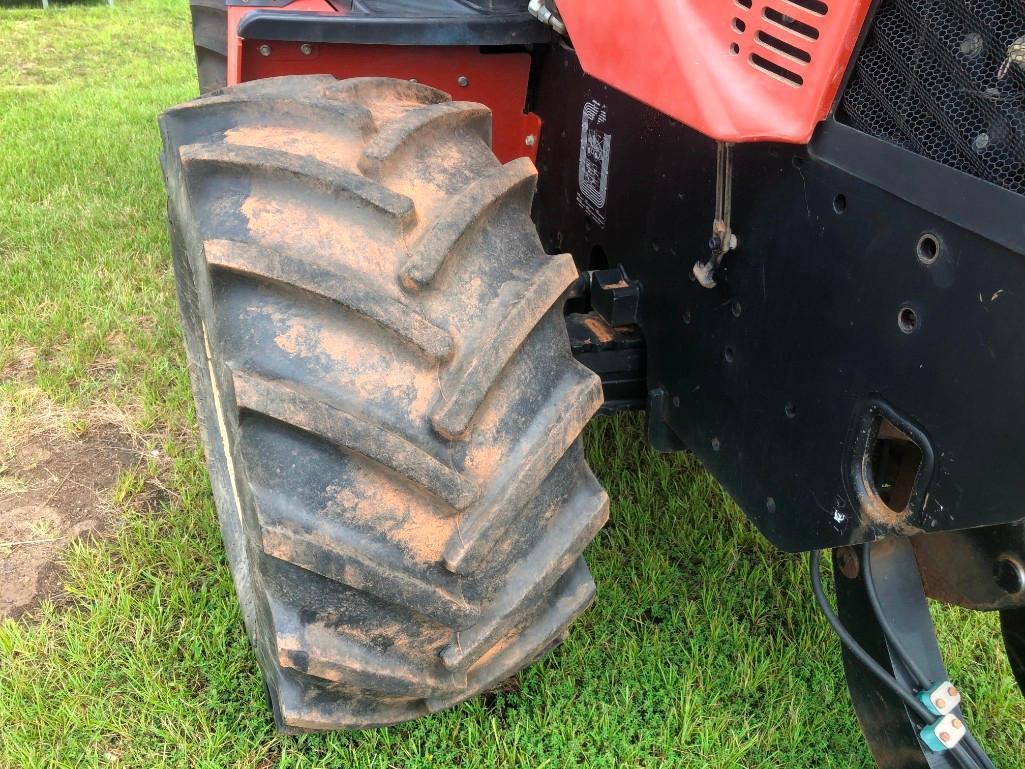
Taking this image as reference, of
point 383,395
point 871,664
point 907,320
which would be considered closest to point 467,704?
Answer: point 871,664

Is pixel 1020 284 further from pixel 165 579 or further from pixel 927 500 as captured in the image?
pixel 165 579

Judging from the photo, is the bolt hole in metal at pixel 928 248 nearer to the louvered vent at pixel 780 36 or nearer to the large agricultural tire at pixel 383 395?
the louvered vent at pixel 780 36

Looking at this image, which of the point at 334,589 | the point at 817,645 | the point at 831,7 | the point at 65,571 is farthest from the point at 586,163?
the point at 65,571

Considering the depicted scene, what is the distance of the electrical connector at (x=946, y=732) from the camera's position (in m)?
1.24

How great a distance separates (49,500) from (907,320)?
1956 millimetres

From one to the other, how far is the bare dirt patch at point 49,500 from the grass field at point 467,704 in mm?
35

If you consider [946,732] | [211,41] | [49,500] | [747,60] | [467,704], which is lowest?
[49,500]

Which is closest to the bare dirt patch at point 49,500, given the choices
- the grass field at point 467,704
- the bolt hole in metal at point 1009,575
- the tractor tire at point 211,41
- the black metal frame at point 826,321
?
the grass field at point 467,704

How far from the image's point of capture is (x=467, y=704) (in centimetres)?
166

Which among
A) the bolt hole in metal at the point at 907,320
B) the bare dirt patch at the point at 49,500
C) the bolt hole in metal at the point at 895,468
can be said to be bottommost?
the bare dirt patch at the point at 49,500

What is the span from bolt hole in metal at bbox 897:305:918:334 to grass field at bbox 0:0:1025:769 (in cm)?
101

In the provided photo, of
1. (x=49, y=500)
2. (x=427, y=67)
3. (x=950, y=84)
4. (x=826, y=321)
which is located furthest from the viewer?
(x=49, y=500)

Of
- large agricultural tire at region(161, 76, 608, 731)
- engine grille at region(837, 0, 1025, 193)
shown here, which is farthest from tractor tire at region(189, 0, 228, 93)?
engine grille at region(837, 0, 1025, 193)

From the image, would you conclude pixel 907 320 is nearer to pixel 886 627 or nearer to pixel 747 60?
pixel 747 60
